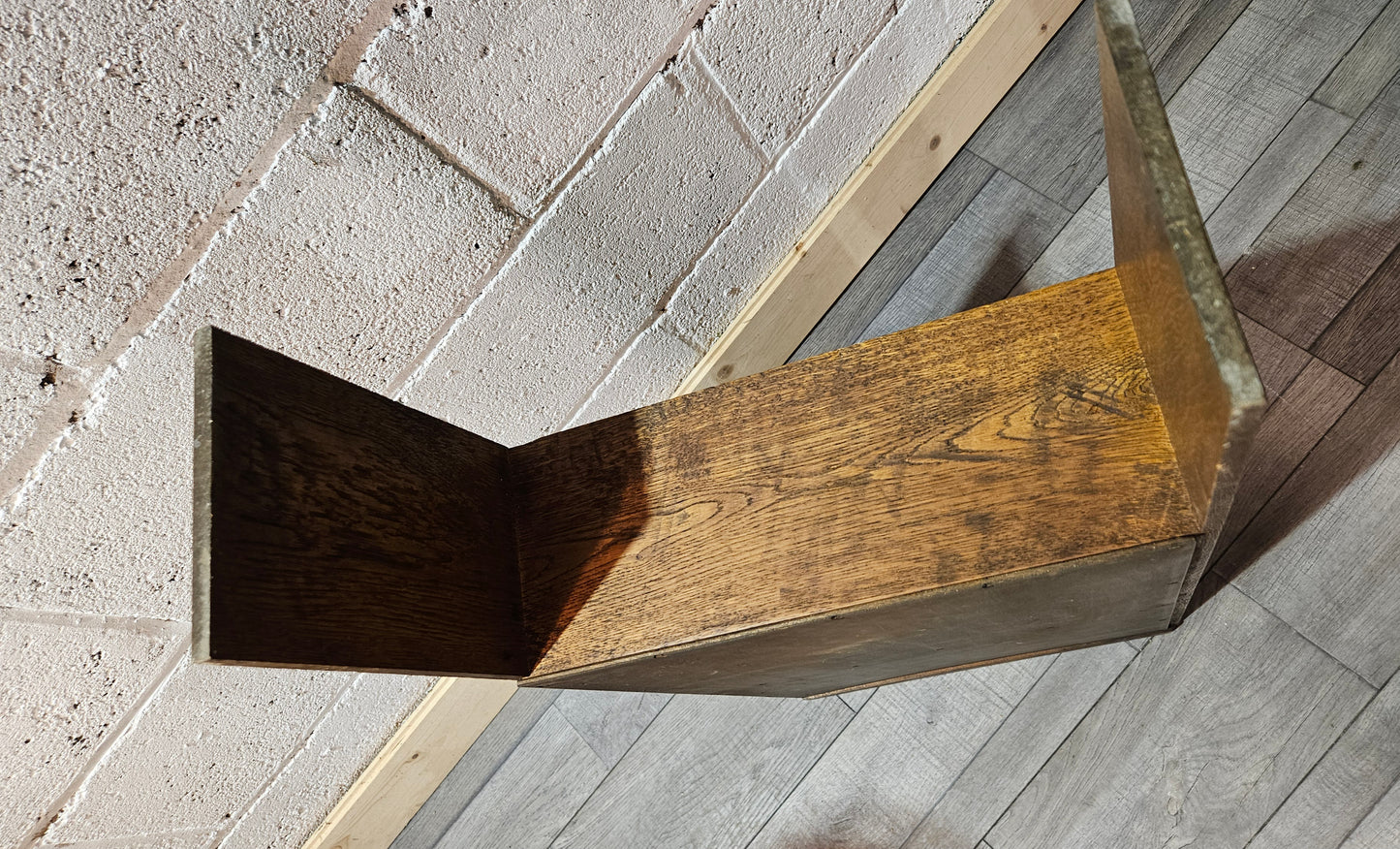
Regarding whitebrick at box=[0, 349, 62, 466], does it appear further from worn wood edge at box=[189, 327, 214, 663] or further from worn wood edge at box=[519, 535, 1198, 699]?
worn wood edge at box=[519, 535, 1198, 699]

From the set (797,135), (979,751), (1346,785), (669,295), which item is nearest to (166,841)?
(669,295)

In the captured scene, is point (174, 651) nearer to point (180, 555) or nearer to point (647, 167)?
point (180, 555)

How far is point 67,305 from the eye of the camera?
3.06 ft

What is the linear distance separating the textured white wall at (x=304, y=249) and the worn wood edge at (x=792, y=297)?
5 cm

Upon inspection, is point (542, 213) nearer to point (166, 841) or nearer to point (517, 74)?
point (517, 74)

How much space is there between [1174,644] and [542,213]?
114cm

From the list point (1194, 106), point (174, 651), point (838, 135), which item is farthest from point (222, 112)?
point (1194, 106)

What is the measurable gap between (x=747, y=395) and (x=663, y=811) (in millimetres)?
879

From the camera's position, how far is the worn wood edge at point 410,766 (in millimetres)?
1597

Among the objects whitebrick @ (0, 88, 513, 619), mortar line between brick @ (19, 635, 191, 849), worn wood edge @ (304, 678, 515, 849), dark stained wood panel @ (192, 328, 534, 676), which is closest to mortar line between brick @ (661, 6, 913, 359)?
whitebrick @ (0, 88, 513, 619)

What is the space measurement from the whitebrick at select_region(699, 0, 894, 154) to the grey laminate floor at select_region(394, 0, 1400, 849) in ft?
1.25

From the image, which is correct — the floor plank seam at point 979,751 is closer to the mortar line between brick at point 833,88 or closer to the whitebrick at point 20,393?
the mortar line between brick at point 833,88

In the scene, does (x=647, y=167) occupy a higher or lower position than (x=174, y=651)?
lower

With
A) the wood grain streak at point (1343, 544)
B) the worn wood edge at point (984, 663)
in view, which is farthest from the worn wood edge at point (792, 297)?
the wood grain streak at point (1343, 544)
